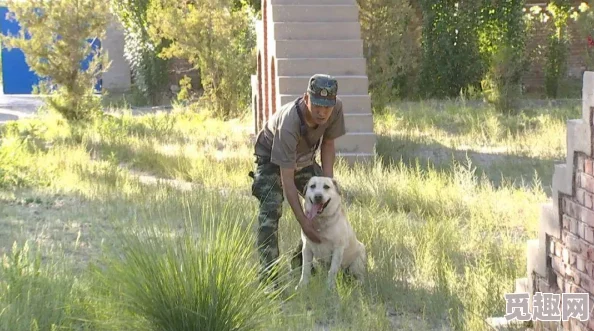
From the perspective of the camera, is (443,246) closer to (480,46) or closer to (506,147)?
(506,147)

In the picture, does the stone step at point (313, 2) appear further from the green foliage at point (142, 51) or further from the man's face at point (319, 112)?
the green foliage at point (142, 51)

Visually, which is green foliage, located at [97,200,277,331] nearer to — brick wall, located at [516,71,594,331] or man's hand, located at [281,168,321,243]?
man's hand, located at [281,168,321,243]

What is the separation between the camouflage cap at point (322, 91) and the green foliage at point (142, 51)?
17.6 meters

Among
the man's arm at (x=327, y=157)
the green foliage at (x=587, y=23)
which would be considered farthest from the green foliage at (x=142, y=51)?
the man's arm at (x=327, y=157)

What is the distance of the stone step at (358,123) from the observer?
11.7 m

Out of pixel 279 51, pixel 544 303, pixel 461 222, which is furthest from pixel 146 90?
pixel 544 303

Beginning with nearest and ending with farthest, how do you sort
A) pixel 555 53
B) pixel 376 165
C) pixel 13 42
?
1. pixel 376 165
2. pixel 13 42
3. pixel 555 53

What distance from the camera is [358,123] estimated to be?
460 inches

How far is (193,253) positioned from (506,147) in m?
9.12

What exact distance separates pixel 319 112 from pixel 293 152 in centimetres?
32

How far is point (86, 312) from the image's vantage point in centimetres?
508

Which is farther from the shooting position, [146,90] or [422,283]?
[146,90]

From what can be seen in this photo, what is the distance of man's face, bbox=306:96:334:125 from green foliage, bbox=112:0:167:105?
17.5 meters

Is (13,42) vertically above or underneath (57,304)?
above
